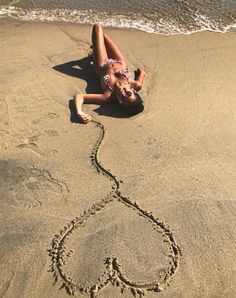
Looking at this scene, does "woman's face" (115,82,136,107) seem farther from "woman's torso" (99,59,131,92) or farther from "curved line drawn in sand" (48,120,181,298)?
"curved line drawn in sand" (48,120,181,298)

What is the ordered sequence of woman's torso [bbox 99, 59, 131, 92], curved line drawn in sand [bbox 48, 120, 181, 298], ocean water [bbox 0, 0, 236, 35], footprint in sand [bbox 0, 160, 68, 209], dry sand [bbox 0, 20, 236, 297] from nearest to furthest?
1. curved line drawn in sand [bbox 48, 120, 181, 298]
2. dry sand [bbox 0, 20, 236, 297]
3. footprint in sand [bbox 0, 160, 68, 209]
4. woman's torso [bbox 99, 59, 131, 92]
5. ocean water [bbox 0, 0, 236, 35]

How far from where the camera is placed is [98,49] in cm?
611

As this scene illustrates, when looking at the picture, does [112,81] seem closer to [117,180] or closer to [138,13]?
[117,180]

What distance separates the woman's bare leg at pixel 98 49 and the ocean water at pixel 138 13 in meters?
1.37

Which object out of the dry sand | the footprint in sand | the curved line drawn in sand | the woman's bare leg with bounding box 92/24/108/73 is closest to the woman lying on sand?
the woman's bare leg with bounding box 92/24/108/73

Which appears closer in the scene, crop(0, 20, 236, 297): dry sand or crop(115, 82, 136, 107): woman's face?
crop(0, 20, 236, 297): dry sand

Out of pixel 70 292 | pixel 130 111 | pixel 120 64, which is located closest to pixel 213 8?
pixel 120 64

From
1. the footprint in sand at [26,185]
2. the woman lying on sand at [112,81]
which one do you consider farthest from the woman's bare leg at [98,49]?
the footprint in sand at [26,185]

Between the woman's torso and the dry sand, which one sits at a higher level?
the woman's torso

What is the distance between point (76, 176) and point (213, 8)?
513 cm

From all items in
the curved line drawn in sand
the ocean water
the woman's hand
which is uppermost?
the ocean water

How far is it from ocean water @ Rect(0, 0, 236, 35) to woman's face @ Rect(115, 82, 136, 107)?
7.21 feet

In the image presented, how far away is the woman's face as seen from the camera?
524cm

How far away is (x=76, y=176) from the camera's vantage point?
4426 mm
